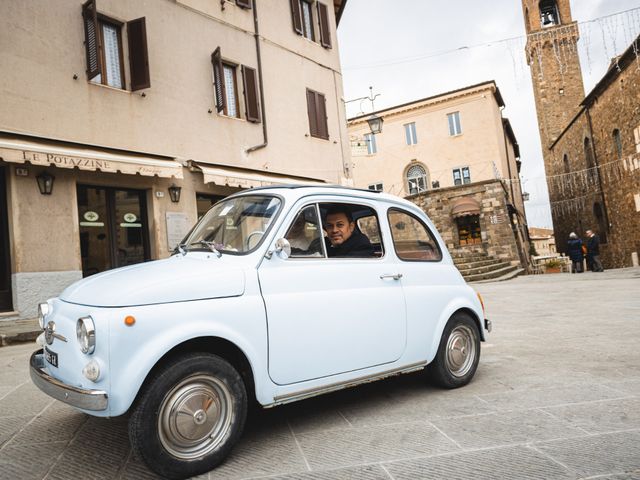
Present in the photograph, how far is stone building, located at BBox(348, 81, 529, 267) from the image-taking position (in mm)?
27578

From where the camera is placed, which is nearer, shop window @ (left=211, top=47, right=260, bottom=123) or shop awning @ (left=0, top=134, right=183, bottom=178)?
shop awning @ (left=0, top=134, right=183, bottom=178)

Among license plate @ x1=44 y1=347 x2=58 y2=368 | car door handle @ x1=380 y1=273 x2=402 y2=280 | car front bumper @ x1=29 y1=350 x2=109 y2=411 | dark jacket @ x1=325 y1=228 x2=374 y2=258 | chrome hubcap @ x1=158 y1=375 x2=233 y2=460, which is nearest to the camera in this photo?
car front bumper @ x1=29 y1=350 x2=109 y2=411

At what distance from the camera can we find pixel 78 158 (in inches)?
339

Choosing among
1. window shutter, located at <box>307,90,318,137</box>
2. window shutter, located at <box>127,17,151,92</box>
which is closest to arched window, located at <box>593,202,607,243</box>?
window shutter, located at <box>307,90,318,137</box>

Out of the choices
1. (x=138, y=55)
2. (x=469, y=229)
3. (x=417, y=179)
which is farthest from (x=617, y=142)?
(x=138, y=55)

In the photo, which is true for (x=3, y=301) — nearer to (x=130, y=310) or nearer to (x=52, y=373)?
(x=52, y=373)

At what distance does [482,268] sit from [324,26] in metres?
13.0

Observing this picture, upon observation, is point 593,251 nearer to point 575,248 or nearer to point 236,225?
point 575,248

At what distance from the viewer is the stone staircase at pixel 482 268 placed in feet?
67.5

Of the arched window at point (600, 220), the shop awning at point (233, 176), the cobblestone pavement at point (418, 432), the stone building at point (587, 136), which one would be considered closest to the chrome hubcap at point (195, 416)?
the cobblestone pavement at point (418, 432)

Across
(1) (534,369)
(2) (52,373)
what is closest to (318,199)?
(2) (52,373)

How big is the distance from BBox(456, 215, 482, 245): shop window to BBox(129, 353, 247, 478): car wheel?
27801mm

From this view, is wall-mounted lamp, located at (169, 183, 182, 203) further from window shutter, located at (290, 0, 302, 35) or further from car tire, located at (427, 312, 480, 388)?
car tire, located at (427, 312, 480, 388)

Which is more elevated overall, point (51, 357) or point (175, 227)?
point (175, 227)
